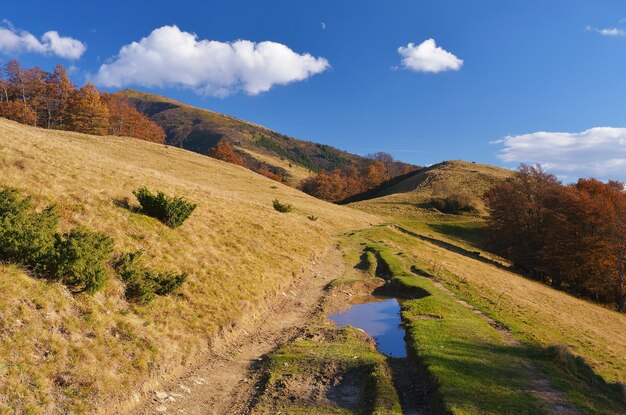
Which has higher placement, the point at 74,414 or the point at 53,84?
the point at 53,84

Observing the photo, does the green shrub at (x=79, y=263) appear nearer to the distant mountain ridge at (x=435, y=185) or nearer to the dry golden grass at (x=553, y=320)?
the dry golden grass at (x=553, y=320)

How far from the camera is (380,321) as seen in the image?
18797 millimetres

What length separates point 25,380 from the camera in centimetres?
761

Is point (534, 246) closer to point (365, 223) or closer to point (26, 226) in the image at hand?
point (365, 223)

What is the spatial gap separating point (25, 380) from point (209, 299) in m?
7.58

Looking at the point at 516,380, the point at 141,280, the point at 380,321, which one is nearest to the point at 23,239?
the point at 141,280

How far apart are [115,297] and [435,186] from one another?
357 ft

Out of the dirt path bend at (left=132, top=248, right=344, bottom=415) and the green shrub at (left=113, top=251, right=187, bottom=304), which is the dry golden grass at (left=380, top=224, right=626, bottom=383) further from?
the green shrub at (left=113, top=251, right=187, bottom=304)

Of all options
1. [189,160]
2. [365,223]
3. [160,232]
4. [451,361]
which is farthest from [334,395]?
[189,160]

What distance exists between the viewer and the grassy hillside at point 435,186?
95625mm

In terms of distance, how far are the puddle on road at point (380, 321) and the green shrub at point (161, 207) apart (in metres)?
9.46

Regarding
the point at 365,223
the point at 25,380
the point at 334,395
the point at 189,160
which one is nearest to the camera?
the point at 25,380

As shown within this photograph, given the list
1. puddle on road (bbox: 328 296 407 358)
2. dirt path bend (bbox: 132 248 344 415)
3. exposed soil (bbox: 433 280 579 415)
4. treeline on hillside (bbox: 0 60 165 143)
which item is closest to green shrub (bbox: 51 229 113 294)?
dirt path bend (bbox: 132 248 344 415)

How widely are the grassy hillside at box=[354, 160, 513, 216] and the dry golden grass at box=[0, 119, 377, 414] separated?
227ft
